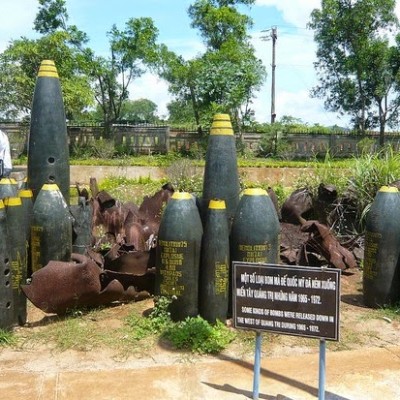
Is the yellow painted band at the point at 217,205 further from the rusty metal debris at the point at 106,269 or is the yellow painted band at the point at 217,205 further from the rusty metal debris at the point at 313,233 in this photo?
the rusty metal debris at the point at 313,233

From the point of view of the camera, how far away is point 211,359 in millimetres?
4020

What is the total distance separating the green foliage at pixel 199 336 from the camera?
4.14m

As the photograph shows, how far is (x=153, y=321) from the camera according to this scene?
454cm

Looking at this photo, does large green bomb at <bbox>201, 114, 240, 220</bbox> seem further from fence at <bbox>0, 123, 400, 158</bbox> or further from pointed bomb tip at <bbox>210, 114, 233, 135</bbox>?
fence at <bbox>0, 123, 400, 158</bbox>

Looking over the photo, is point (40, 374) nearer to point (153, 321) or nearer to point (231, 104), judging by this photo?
point (153, 321)

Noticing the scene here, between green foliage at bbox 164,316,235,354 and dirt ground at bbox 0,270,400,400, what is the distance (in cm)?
7

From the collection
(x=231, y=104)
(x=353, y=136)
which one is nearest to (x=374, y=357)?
(x=231, y=104)

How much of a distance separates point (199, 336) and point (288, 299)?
44.4 inches

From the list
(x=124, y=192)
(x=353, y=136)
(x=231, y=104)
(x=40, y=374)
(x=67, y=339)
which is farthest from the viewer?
(x=353, y=136)

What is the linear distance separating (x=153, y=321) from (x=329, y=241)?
Answer: 271 cm

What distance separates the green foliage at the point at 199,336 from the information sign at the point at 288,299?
0.81 meters

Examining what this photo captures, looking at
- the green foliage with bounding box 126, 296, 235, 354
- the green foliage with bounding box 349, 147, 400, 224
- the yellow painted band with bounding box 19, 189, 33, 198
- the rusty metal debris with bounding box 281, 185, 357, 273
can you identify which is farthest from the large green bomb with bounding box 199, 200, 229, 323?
the green foliage with bounding box 349, 147, 400, 224

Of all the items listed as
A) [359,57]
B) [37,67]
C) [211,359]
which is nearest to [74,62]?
[37,67]

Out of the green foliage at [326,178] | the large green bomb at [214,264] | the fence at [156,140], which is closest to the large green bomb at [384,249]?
the large green bomb at [214,264]
